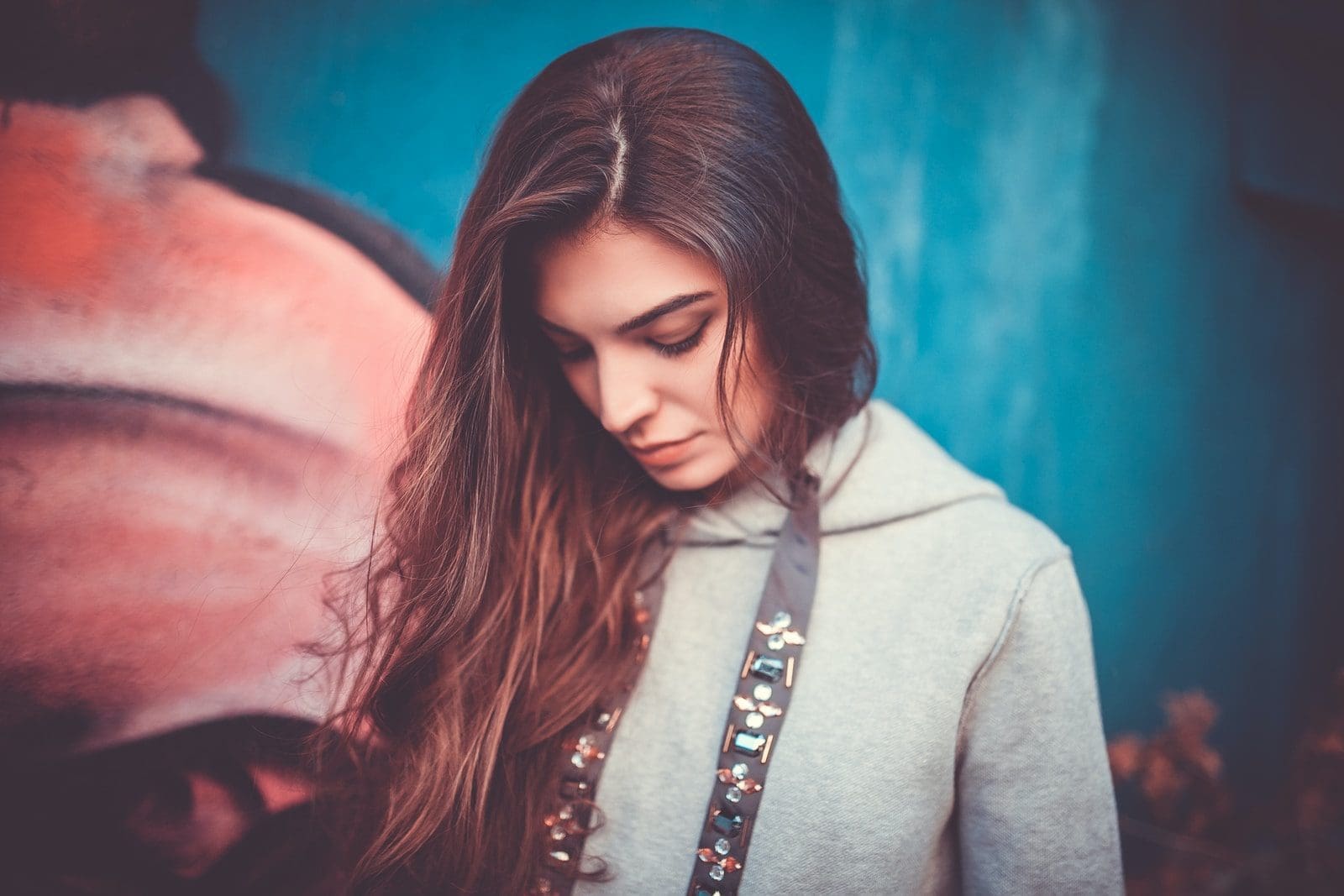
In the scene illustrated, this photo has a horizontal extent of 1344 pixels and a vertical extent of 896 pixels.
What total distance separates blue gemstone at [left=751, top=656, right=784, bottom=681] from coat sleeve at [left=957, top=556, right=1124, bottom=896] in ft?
1.01

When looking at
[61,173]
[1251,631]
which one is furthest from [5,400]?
[1251,631]

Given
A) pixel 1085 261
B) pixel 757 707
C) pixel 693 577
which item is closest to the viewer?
pixel 757 707

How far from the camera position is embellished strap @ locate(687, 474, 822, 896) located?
1.16 meters

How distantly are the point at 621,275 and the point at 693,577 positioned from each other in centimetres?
64

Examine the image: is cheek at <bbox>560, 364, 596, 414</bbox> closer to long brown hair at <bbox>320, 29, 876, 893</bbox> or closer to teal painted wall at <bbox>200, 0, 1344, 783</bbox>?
long brown hair at <bbox>320, 29, 876, 893</bbox>

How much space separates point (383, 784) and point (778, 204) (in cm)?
131

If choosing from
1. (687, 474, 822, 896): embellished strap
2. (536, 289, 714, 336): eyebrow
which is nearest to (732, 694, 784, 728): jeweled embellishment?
(687, 474, 822, 896): embellished strap

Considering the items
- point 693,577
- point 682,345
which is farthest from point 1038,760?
point 682,345

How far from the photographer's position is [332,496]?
1620 millimetres

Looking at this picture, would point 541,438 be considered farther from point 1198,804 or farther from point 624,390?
point 1198,804

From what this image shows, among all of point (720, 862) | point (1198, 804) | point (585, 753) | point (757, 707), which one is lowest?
point (720, 862)

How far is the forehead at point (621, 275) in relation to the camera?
3.62 feet

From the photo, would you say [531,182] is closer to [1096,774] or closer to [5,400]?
[5,400]

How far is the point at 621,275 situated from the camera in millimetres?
1106
